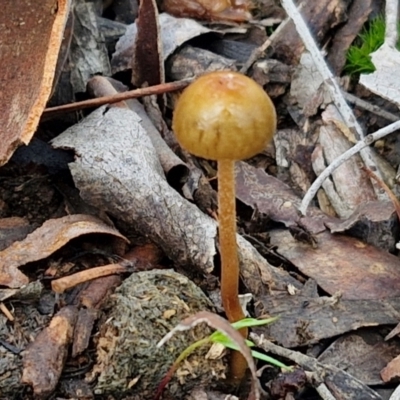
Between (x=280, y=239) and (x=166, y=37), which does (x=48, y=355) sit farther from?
(x=166, y=37)

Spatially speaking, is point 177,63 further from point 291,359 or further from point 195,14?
point 291,359

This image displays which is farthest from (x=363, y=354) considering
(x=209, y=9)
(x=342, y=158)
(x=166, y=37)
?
(x=209, y=9)

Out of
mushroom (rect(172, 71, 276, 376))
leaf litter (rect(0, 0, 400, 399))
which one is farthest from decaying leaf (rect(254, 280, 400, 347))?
A: mushroom (rect(172, 71, 276, 376))

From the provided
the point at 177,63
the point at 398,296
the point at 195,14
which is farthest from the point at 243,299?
the point at 195,14

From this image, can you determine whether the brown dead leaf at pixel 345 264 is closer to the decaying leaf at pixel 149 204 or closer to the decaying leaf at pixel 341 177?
the decaying leaf at pixel 149 204

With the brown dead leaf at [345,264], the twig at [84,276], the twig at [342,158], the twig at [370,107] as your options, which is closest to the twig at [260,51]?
the twig at [370,107]

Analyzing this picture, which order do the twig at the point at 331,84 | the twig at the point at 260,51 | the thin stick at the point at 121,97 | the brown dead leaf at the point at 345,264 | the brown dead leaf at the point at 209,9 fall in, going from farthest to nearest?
the brown dead leaf at the point at 209,9, the twig at the point at 260,51, the twig at the point at 331,84, the thin stick at the point at 121,97, the brown dead leaf at the point at 345,264

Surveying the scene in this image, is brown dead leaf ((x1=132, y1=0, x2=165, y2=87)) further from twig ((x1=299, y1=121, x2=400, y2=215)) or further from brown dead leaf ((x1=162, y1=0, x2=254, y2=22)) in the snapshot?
twig ((x1=299, y1=121, x2=400, y2=215))
